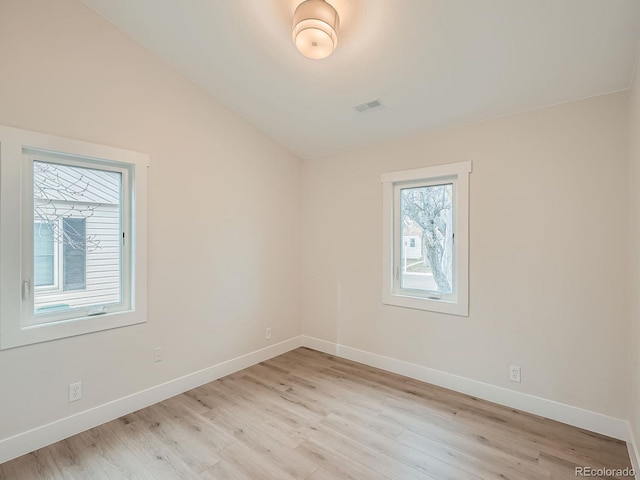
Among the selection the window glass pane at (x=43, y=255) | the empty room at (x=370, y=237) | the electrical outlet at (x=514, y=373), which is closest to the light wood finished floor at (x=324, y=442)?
the empty room at (x=370, y=237)

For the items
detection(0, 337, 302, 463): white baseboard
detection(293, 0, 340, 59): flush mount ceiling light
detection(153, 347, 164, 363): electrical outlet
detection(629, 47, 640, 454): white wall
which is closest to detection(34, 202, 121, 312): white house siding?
detection(153, 347, 164, 363): electrical outlet

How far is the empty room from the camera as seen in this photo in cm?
202

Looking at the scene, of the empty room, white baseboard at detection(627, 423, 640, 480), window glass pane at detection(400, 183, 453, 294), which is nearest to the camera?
white baseboard at detection(627, 423, 640, 480)

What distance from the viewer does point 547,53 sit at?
205 cm

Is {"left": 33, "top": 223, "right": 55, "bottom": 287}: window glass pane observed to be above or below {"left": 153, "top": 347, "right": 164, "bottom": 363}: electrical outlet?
above

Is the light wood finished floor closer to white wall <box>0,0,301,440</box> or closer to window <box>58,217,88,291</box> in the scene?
white wall <box>0,0,301,440</box>

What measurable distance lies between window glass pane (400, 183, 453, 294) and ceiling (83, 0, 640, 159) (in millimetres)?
665

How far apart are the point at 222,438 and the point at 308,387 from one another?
3.21 ft

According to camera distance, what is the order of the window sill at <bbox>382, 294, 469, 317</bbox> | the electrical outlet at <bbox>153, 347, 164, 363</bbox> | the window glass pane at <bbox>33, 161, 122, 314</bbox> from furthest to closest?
the window sill at <bbox>382, 294, 469, 317</bbox>
the electrical outlet at <bbox>153, 347, 164, 363</bbox>
the window glass pane at <bbox>33, 161, 122, 314</bbox>

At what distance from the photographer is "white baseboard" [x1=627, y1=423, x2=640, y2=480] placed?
185 centimetres

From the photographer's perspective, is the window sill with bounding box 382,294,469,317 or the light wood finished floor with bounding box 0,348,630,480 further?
the window sill with bounding box 382,294,469,317

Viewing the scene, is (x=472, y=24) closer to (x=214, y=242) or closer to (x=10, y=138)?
(x=214, y=242)

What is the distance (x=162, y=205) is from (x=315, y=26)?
6.29 ft

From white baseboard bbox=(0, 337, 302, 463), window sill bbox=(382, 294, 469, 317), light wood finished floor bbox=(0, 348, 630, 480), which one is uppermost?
window sill bbox=(382, 294, 469, 317)
